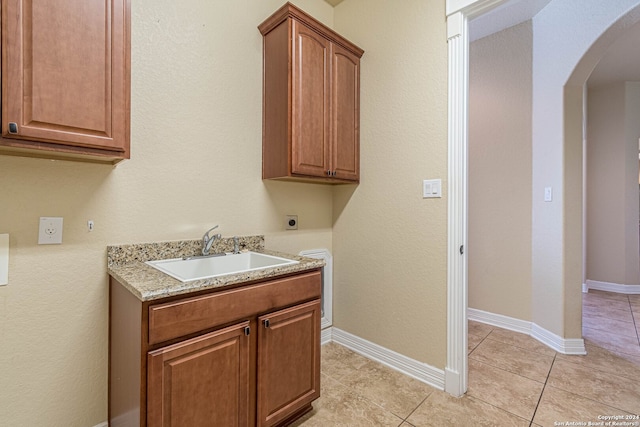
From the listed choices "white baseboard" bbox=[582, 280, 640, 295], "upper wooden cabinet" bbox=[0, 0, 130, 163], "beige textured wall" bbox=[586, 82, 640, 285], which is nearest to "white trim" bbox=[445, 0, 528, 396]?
"upper wooden cabinet" bbox=[0, 0, 130, 163]

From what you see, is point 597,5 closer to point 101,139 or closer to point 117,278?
point 101,139

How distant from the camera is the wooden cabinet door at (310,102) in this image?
1.78 m

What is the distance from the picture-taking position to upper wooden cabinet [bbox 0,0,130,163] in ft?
3.12

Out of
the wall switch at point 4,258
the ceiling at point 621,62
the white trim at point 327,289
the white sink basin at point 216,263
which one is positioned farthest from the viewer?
the ceiling at point 621,62

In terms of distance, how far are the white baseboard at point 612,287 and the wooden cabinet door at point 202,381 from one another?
4688 millimetres

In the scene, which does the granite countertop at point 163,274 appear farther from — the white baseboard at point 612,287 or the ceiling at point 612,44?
the white baseboard at point 612,287

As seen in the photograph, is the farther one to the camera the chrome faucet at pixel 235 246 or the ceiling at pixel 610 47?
the ceiling at pixel 610 47

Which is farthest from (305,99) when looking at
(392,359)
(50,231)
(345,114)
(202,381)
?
(392,359)

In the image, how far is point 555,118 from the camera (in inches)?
92.2

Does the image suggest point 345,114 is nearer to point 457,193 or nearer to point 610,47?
point 457,193

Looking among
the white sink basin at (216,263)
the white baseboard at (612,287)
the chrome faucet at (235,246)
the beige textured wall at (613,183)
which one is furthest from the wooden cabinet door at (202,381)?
the beige textured wall at (613,183)

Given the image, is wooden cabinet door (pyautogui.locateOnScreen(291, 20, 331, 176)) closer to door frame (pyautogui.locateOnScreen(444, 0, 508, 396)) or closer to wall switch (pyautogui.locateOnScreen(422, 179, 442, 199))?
wall switch (pyautogui.locateOnScreen(422, 179, 442, 199))

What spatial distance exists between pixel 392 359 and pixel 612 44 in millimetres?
2977

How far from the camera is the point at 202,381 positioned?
1.10 m
